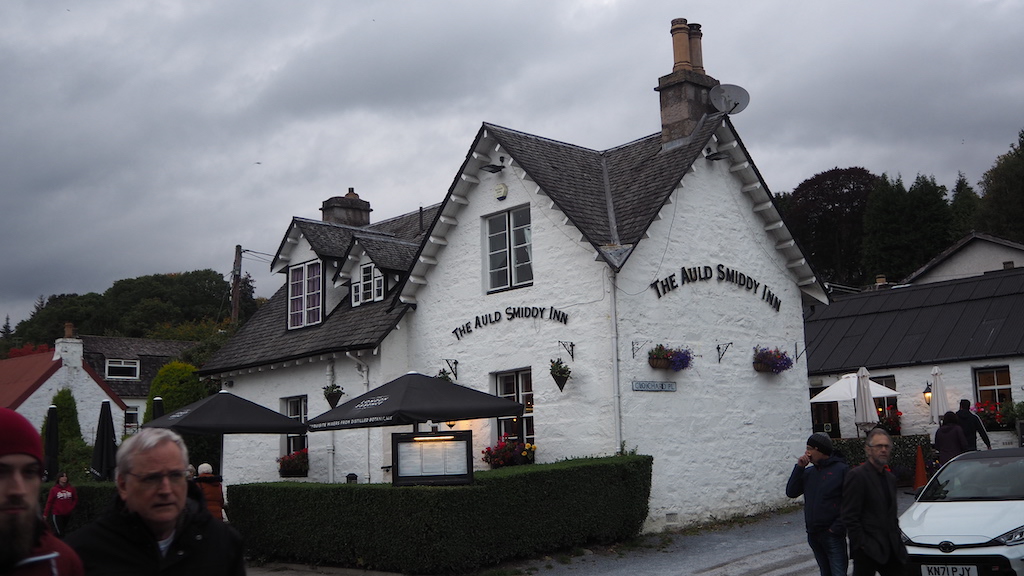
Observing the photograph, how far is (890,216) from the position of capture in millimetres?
52031

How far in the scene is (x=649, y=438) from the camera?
52.7 feet

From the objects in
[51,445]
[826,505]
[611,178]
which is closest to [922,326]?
[611,178]

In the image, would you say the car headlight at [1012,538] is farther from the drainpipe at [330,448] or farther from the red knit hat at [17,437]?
the drainpipe at [330,448]


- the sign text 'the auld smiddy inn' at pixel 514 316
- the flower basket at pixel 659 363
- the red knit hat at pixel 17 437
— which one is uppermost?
the sign text 'the auld smiddy inn' at pixel 514 316

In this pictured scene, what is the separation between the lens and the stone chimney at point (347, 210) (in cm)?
2712

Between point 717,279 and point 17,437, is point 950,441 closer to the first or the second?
point 717,279

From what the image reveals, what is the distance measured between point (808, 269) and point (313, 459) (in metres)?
10.8

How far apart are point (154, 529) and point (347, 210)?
23.7 metres

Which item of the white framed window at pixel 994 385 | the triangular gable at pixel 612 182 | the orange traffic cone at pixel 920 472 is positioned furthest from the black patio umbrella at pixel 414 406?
the white framed window at pixel 994 385

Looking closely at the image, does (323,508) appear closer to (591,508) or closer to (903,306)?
(591,508)

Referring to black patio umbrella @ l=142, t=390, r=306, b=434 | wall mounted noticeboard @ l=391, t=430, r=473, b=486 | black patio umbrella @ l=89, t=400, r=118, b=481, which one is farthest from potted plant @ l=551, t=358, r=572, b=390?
black patio umbrella @ l=89, t=400, r=118, b=481

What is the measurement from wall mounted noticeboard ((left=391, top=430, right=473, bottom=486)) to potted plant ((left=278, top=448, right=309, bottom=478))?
815cm

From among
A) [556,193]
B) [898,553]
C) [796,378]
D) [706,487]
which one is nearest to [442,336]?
[556,193]

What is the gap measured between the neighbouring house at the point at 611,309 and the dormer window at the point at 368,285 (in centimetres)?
5
